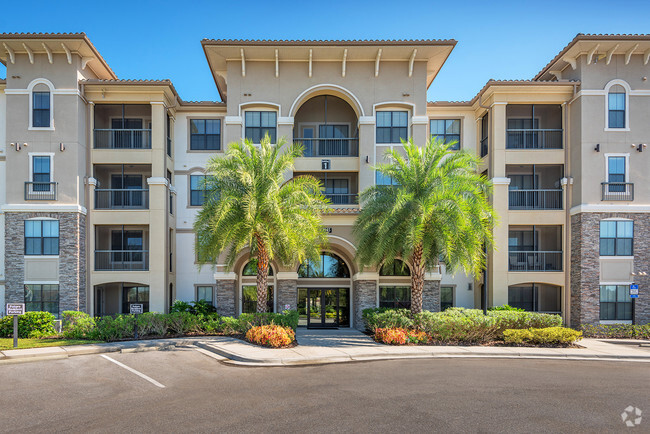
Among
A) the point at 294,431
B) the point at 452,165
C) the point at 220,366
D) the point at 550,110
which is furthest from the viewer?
the point at 550,110

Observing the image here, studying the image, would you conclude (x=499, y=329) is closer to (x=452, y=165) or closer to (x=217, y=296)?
(x=452, y=165)

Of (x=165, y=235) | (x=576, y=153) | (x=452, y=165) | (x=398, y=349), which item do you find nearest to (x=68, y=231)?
(x=165, y=235)

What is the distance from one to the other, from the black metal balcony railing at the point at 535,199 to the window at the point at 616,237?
2.54 metres

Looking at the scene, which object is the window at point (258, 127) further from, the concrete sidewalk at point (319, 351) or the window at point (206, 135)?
the concrete sidewalk at point (319, 351)

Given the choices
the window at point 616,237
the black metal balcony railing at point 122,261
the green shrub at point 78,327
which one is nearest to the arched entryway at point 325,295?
the black metal balcony railing at point 122,261

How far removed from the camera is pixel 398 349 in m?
17.5

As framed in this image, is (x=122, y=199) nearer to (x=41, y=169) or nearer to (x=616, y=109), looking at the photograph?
(x=41, y=169)

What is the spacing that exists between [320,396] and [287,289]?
43.5ft

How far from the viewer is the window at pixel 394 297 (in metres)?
25.4

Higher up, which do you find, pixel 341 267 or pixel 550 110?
pixel 550 110

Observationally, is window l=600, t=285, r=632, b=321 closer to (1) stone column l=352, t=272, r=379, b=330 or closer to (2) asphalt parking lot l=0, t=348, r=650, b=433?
(2) asphalt parking lot l=0, t=348, r=650, b=433

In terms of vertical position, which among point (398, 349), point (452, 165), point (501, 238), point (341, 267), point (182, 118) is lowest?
point (398, 349)

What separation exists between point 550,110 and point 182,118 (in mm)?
20897

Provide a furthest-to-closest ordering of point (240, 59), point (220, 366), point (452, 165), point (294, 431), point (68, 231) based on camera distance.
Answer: point (240, 59), point (68, 231), point (452, 165), point (220, 366), point (294, 431)
